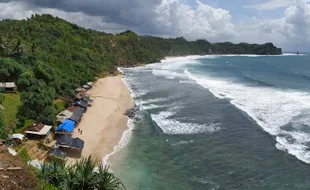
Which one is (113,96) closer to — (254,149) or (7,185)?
(254,149)

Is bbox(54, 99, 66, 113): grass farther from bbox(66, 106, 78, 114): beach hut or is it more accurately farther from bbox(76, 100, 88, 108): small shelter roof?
bbox(76, 100, 88, 108): small shelter roof

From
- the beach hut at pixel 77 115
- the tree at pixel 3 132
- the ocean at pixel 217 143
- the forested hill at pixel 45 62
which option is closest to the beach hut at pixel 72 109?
the beach hut at pixel 77 115

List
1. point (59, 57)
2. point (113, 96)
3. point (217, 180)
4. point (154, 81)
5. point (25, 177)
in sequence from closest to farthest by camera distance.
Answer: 1. point (25, 177)
2. point (217, 180)
3. point (113, 96)
4. point (59, 57)
5. point (154, 81)

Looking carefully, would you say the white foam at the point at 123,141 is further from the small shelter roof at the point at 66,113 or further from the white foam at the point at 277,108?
the white foam at the point at 277,108

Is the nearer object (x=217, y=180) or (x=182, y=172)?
(x=217, y=180)

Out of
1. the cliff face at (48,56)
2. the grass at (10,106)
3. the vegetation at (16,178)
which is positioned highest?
the cliff face at (48,56)

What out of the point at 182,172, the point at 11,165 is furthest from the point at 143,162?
the point at 11,165

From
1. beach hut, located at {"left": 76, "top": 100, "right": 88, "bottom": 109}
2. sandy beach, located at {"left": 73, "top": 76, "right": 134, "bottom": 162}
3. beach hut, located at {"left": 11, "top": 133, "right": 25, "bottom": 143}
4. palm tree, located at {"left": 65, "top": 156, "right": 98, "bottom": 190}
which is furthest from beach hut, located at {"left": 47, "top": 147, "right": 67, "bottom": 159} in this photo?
beach hut, located at {"left": 76, "top": 100, "right": 88, "bottom": 109}
